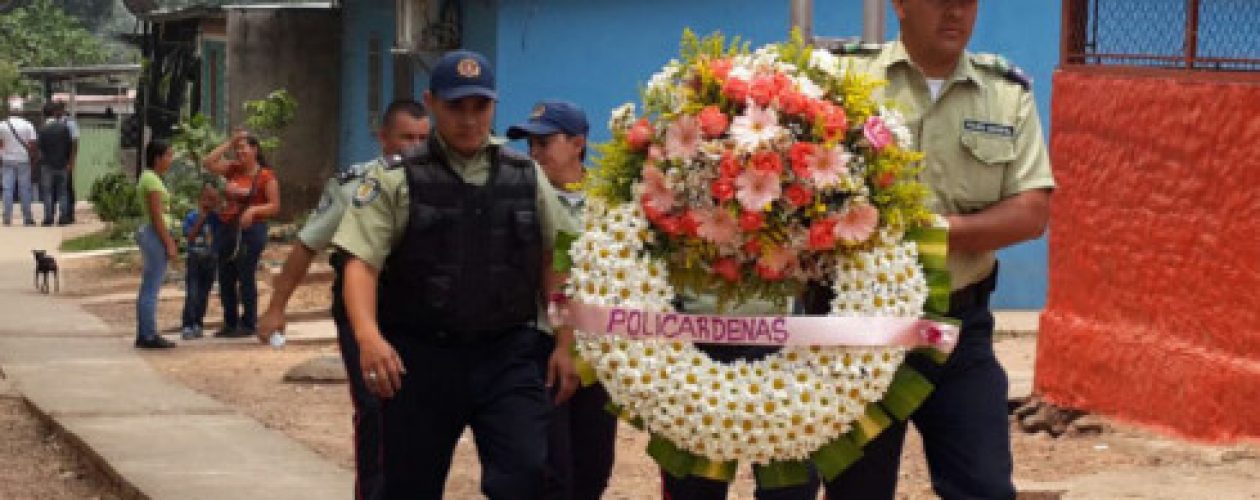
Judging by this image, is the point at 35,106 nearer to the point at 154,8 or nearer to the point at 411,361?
the point at 154,8

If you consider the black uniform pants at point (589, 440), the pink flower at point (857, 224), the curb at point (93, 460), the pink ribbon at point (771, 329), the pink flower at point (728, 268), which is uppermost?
the pink flower at point (857, 224)

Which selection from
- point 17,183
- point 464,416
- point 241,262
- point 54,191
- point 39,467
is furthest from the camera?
point 17,183

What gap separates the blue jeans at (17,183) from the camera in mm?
32188

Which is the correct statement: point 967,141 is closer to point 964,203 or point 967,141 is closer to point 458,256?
point 964,203

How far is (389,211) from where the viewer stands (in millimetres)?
6629

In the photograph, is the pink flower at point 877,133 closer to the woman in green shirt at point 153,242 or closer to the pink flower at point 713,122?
the pink flower at point 713,122

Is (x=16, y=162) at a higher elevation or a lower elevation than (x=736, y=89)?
lower

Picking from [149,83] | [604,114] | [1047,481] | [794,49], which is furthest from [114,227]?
[794,49]

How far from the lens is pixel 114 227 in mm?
28922

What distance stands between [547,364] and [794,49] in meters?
1.94

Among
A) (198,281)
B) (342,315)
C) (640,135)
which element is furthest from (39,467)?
(640,135)

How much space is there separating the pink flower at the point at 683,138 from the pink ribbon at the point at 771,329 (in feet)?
1.17

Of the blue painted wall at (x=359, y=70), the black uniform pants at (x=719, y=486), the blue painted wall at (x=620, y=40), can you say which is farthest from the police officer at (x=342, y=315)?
the blue painted wall at (x=359, y=70)

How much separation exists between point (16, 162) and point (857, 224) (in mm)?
28322
